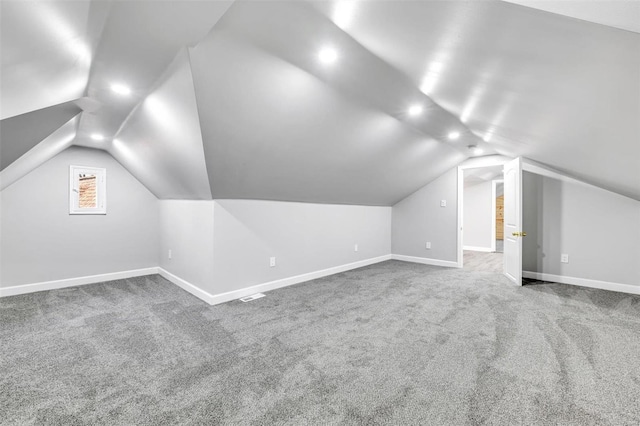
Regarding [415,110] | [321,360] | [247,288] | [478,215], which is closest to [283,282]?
[247,288]

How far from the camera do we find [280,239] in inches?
152

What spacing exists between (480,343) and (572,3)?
7.50 ft

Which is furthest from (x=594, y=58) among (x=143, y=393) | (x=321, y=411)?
(x=143, y=393)

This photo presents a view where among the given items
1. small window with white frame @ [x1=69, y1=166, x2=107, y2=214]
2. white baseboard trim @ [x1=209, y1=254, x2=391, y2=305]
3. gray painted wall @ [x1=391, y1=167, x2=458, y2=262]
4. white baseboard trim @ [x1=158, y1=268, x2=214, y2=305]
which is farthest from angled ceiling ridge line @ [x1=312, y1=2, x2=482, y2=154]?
small window with white frame @ [x1=69, y1=166, x2=107, y2=214]

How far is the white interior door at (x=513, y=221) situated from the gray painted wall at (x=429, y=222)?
960 millimetres

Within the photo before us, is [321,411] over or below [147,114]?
below

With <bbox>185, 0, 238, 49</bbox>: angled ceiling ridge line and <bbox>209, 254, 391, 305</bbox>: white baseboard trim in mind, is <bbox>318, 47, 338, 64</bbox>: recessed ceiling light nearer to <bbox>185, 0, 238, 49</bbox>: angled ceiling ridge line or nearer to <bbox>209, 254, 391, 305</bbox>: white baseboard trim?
<bbox>185, 0, 238, 49</bbox>: angled ceiling ridge line

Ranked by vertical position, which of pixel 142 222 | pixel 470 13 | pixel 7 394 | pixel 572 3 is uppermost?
pixel 470 13

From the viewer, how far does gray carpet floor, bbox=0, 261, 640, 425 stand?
1485 millimetres

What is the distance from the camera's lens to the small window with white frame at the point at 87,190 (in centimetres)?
397

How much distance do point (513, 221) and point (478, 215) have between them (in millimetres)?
4019

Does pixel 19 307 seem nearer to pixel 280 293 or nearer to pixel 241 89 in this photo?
pixel 280 293

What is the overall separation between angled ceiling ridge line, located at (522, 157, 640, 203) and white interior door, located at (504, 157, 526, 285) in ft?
1.08

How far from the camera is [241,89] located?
204 centimetres
